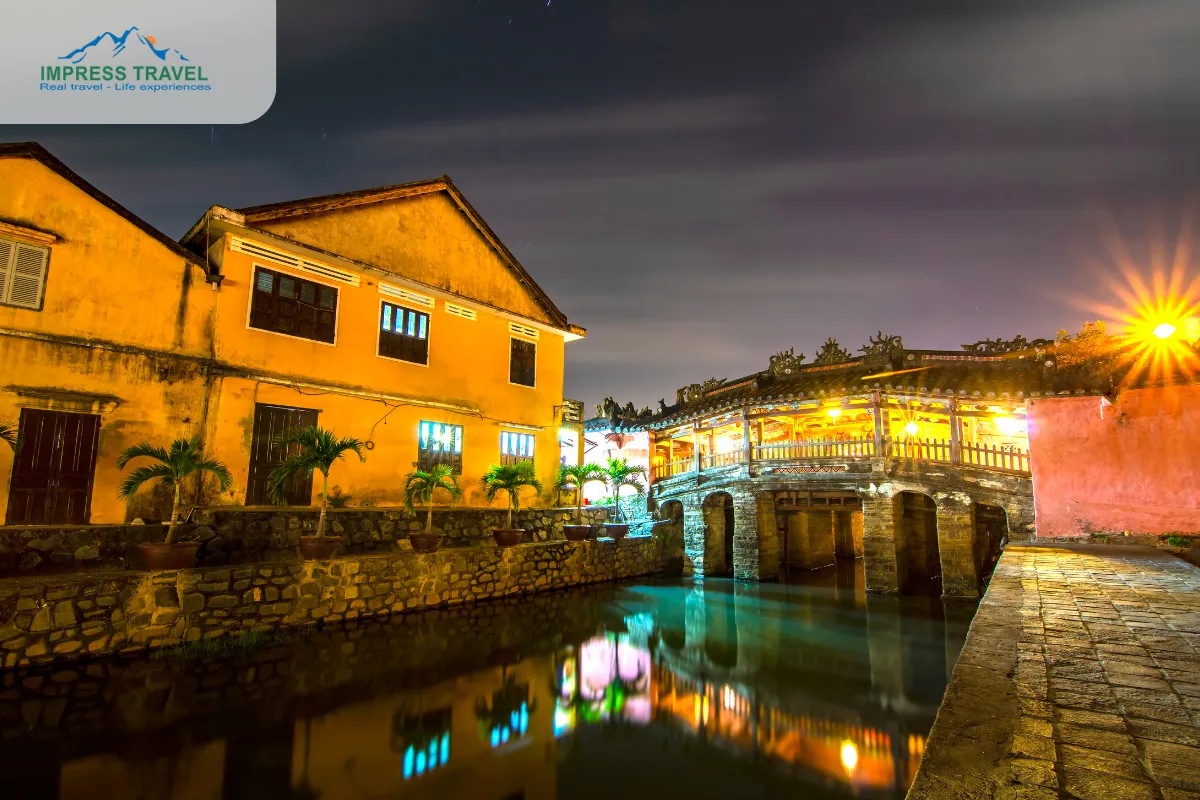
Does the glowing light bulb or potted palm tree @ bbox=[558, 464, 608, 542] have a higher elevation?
the glowing light bulb

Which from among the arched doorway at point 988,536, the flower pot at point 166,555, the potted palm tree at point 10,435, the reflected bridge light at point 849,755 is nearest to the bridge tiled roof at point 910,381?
the arched doorway at point 988,536

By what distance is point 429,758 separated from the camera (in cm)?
601

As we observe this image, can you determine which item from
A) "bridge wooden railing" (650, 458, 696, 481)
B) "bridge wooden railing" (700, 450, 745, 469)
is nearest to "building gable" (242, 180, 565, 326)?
"bridge wooden railing" (700, 450, 745, 469)

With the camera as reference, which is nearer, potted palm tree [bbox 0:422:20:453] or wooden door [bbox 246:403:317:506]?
potted palm tree [bbox 0:422:20:453]

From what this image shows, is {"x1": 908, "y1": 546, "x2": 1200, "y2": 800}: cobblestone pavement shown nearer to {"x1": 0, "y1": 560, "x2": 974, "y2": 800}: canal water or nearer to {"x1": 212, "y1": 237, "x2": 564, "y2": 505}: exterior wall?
{"x1": 0, "y1": 560, "x2": 974, "y2": 800}: canal water

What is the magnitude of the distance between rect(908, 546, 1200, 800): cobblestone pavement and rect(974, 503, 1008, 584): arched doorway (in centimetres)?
1333

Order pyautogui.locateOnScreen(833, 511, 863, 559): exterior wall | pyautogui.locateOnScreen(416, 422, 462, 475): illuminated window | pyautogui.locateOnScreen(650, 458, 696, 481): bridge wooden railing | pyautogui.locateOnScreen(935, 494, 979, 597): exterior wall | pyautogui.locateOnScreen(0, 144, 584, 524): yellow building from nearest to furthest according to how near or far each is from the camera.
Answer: pyautogui.locateOnScreen(0, 144, 584, 524): yellow building
pyautogui.locateOnScreen(416, 422, 462, 475): illuminated window
pyautogui.locateOnScreen(935, 494, 979, 597): exterior wall
pyautogui.locateOnScreen(650, 458, 696, 481): bridge wooden railing
pyautogui.locateOnScreen(833, 511, 863, 559): exterior wall

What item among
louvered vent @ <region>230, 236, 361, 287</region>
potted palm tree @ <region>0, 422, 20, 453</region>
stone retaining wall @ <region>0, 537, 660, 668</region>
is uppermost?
louvered vent @ <region>230, 236, 361, 287</region>

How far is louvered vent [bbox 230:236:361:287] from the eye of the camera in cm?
1295

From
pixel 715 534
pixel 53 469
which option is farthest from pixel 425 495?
pixel 715 534

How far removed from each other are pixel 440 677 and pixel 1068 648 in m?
7.48

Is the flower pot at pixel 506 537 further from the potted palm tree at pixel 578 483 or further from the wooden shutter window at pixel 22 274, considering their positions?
the wooden shutter window at pixel 22 274

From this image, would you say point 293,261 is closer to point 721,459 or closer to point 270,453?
point 270,453

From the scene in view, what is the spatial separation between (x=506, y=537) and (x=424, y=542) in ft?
8.08
